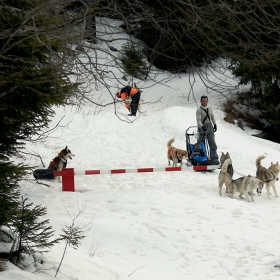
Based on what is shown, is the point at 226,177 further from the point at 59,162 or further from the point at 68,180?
the point at 59,162

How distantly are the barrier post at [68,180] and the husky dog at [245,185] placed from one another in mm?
3681

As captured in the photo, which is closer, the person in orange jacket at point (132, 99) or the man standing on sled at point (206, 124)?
the person in orange jacket at point (132, 99)

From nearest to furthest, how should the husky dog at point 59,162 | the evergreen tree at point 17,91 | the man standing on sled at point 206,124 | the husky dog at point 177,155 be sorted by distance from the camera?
the evergreen tree at point 17,91 < the husky dog at point 59,162 < the man standing on sled at point 206,124 < the husky dog at point 177,155

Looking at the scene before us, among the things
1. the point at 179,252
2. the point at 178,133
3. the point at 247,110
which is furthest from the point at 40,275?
the point at 247,110

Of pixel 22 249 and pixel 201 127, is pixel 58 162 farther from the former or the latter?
pixel 22 249

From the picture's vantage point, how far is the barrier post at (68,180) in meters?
11.2

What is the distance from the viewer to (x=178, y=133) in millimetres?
18469

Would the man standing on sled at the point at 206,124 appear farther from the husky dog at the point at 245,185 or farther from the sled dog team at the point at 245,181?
the husky dog at the point at 245,185

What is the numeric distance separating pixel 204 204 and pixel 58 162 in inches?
159

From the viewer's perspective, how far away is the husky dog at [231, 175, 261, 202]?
11008 mm

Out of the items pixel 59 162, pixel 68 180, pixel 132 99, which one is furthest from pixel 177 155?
pixel 132 99

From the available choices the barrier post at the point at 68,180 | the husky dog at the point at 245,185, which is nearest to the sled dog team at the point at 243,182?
the husky dog at the point at 245,185

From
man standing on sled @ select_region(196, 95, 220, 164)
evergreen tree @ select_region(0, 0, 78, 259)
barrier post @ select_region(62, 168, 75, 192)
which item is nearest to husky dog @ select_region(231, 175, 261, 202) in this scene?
man standing on sled @ select_region(196, 95, 220, 164)

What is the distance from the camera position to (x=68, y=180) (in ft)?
Result: 37.2
